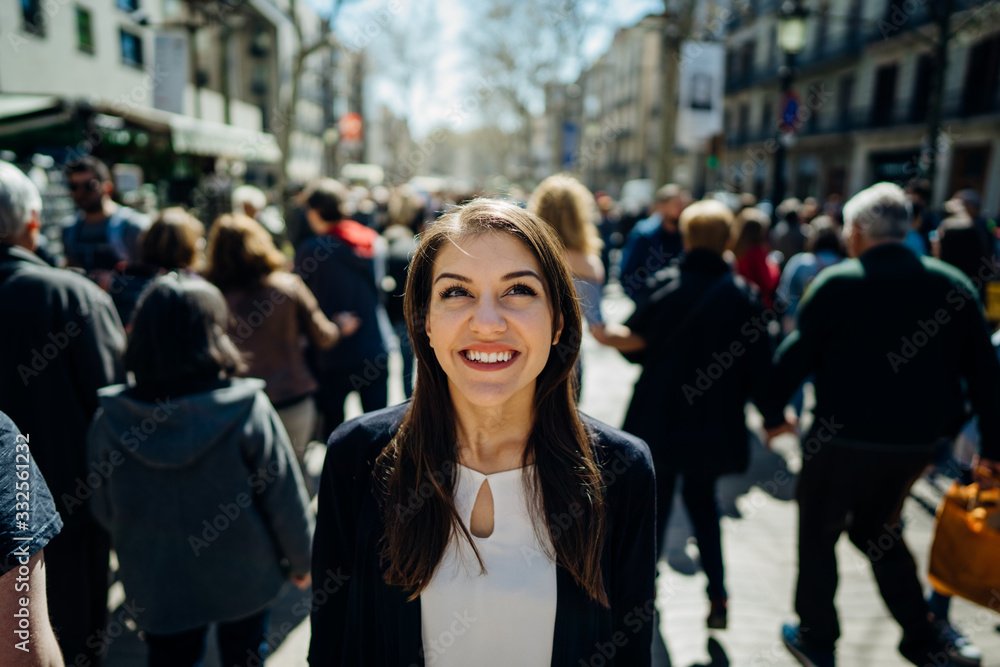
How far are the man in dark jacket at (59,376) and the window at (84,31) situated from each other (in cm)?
1647

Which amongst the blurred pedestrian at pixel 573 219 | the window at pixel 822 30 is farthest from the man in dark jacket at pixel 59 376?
the window at pixel 822 30

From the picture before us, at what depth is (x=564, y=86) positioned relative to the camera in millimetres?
34031

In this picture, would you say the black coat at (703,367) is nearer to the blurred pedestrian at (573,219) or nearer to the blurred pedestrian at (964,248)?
the blurred pedestrian at (573,219)

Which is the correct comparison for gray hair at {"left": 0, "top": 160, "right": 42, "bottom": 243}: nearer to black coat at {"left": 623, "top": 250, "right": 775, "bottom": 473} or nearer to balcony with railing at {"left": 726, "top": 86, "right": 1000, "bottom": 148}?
black coat at {"left": 623, "top": 250, "right": 775, "bottom": 473}

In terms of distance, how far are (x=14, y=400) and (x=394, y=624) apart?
1.75 m

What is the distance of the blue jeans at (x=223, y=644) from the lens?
83.7 inches

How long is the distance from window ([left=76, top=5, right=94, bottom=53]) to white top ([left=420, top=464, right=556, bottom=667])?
1825cm

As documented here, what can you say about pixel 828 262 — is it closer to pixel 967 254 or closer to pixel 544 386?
pixel 967 254

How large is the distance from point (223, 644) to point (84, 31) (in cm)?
1821

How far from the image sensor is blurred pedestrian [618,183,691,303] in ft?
18.0

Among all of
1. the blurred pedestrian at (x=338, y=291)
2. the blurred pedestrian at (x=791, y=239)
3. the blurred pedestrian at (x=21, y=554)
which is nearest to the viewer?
the blurred pedestrian at (x=21, y=554)

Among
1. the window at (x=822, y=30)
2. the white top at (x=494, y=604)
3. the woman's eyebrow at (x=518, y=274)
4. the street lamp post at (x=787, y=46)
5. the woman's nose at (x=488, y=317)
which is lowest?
the white top at (x=494, y=604)

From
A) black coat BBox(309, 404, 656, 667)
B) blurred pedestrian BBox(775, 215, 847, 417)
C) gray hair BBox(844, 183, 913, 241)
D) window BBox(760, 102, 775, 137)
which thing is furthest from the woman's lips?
window BBox(760, 102, 775, 137)

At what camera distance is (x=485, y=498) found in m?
1.46
